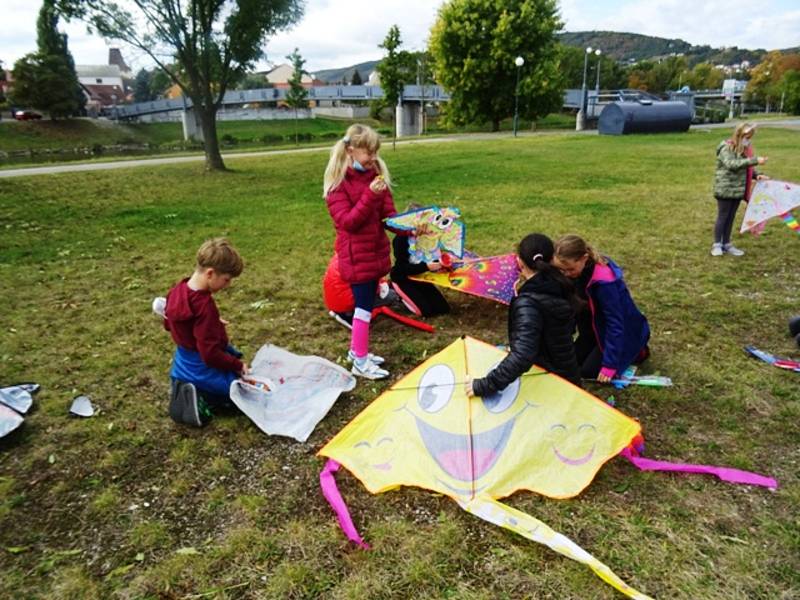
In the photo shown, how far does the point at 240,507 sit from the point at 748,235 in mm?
8360

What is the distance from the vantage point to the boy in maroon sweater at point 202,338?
11.3 feet

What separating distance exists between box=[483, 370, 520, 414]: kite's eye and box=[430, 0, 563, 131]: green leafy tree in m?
39.5

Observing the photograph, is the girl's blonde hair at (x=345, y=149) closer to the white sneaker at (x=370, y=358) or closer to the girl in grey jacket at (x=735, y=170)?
the white sneaker at (x=370, y=358)

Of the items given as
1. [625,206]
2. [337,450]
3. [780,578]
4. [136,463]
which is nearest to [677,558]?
[780,578]

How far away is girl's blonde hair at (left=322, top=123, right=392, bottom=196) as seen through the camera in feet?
13.0

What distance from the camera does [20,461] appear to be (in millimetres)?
3447

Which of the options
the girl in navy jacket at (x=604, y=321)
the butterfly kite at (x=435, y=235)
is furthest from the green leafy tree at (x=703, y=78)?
→ the girl in navy jacket at (x=604, y=321)

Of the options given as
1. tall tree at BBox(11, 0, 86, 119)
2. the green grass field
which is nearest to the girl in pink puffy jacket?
the green grass field

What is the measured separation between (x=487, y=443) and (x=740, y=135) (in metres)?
5.97

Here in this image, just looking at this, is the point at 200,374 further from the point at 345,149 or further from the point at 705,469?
the point at 705,469

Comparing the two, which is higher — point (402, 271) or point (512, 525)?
point (402, 271)

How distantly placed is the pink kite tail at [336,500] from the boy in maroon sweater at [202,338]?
1.00 metres

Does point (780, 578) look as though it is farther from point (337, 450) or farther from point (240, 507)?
point (240, 507)

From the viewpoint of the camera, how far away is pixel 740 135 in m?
6.82
